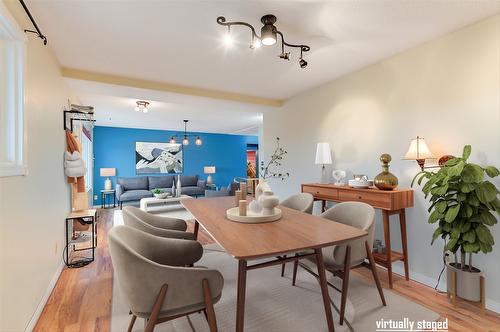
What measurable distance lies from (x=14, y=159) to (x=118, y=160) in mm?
6058

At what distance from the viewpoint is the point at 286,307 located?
1.96m

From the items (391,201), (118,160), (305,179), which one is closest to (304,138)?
(305,179)

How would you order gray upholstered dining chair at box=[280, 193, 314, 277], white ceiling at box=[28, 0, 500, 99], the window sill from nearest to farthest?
the window sill < white ceiling at box=[28, 0, 500, 99] < gray upholstered dining chair at box=[280, 193, 314, 277]

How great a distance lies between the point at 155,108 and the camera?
4871 millimetres

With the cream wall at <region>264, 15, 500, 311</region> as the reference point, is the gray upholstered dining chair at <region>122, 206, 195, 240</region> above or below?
below

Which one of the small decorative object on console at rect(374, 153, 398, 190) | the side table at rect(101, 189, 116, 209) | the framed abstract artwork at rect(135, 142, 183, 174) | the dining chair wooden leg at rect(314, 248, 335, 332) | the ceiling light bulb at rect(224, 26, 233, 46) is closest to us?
the dining chair wooden leg at rect(314, 248, 335, 332)

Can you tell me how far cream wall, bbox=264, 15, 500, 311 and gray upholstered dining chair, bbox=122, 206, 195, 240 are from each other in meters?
2.26

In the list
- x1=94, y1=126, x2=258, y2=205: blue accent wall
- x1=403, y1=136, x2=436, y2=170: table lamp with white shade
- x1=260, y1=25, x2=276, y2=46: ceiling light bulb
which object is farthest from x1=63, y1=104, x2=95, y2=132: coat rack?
x1=94, y1=126, x2=258, y2=205: blue accent wall

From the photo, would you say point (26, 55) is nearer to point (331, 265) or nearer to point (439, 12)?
point (331, 265)

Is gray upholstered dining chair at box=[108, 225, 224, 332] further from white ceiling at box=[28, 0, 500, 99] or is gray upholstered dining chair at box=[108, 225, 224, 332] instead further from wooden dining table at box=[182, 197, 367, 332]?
white ceiling at box=[28, 0, 500, 99]

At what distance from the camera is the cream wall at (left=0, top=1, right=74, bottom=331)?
1425mm

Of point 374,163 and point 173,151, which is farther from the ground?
point 173,151

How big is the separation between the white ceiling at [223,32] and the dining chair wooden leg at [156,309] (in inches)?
74.7

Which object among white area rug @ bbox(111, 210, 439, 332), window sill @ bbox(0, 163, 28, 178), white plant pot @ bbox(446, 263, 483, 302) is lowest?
white area rug @ bbox(111, 210, 439, 332)
